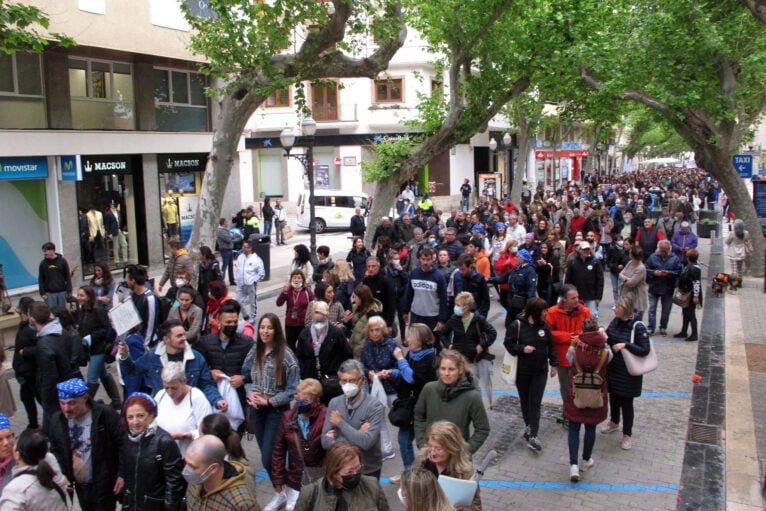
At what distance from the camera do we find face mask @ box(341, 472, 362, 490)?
3.96 metres

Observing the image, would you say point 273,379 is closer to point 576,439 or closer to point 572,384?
point 572,384

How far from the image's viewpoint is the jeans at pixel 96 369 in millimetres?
8172

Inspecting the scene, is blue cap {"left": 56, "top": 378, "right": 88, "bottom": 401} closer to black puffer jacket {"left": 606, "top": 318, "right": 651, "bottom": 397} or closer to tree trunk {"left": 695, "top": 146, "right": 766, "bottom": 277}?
black puffer jacket {"left": 606, "top": 318, "right": 651, "bottom": 397}

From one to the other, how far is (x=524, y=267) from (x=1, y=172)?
38.8 feet

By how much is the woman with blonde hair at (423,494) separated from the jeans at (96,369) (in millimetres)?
5534

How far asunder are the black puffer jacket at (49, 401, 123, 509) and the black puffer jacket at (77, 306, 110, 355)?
11.1 ft

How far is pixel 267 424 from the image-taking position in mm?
6152

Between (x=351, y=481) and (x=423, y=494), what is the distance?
1.66 ft

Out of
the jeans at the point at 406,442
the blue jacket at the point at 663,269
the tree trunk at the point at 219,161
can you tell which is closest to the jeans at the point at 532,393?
the jeans at the point at 406,442

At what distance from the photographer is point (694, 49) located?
17703 mm

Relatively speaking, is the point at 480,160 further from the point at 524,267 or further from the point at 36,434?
the point at 36,434

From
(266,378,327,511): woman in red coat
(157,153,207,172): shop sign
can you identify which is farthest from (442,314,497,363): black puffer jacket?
(157,153,207,172): shop sign

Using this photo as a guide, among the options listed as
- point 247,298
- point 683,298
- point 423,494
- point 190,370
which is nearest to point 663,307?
point 683,298

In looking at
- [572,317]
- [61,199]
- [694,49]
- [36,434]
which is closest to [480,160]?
[694,49]
